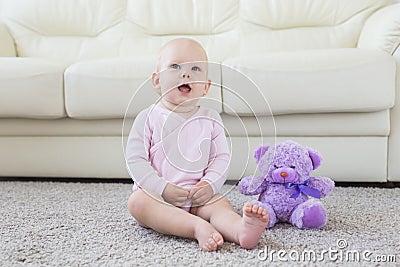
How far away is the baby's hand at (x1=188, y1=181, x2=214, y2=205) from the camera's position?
121 centimetres

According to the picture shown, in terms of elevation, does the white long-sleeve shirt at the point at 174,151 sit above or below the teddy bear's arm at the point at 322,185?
above

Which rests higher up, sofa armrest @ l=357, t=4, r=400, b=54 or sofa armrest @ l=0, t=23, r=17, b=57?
sofa armrest @ l=357, t=4, r=400, b=54

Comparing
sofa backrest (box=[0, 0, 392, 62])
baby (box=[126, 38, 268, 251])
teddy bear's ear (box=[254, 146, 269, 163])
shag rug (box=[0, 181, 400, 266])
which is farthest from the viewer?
sofa backrest (box=[0, 0, 392, 62])

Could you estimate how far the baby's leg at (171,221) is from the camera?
3.58 feet

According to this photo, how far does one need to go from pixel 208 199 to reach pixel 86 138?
804 mm

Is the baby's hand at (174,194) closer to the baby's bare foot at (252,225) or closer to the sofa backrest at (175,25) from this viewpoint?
the baby's bare foot at (252,225)

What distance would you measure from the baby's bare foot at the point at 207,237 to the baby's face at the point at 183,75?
11.2 inches

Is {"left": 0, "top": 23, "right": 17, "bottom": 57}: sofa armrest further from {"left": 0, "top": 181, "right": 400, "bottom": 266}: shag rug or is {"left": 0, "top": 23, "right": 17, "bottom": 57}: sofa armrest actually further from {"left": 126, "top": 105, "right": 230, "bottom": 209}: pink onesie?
{"left": 126, "top": 105, "right": 230, "bottom": 209}: pink onesie

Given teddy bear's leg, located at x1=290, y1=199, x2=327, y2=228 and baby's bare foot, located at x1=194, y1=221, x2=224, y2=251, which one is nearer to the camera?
baby's bare foot, located at x1=194, y1=221, x2=224, y2=251

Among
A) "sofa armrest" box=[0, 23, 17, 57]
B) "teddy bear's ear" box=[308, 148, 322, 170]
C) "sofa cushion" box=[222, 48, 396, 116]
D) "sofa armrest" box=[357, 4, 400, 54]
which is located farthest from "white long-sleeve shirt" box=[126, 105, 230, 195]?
"sofa armrest" box=[0, 23, 17, 57]

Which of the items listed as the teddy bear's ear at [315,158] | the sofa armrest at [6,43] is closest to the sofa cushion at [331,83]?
the teddy bear's ear at [315,158]

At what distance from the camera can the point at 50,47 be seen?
8.42 feet

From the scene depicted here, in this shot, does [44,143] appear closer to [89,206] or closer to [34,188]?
[34,188]

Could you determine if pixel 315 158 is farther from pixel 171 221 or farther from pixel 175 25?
pixel 175 25
